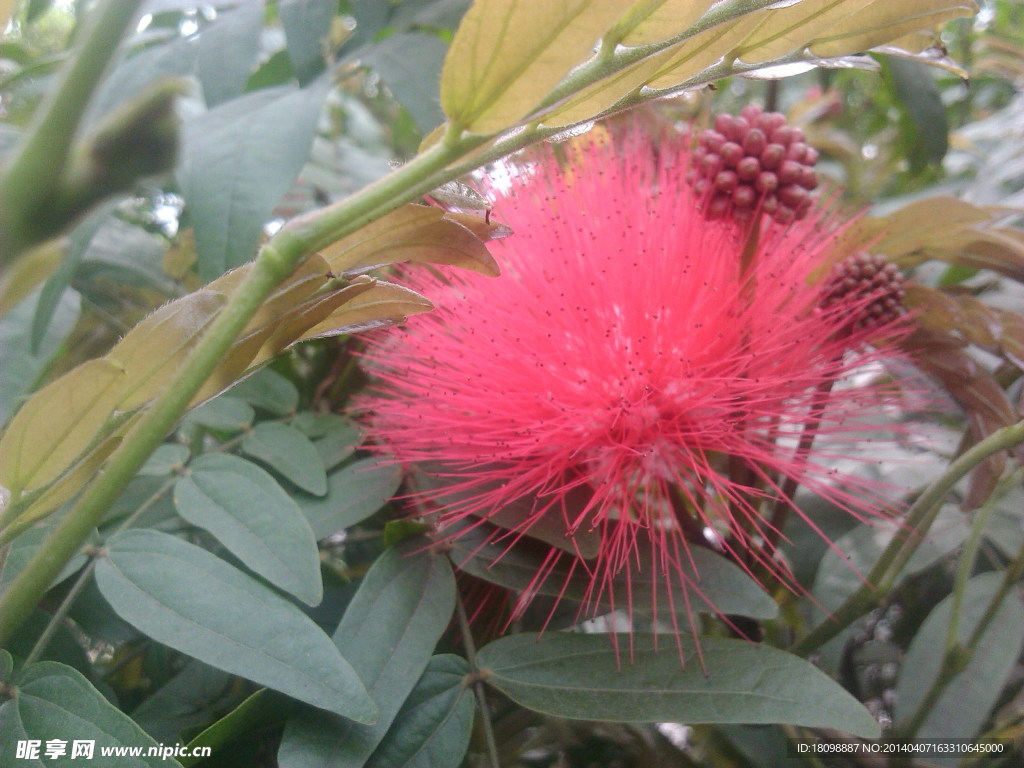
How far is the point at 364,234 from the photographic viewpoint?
1.53ft

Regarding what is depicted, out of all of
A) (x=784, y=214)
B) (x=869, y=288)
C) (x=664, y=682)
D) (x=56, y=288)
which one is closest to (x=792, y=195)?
(x=784, y=214)

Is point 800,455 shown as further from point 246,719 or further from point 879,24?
point 246,719

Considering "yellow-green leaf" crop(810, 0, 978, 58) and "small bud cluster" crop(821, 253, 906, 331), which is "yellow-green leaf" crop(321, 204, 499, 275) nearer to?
"yellow-green leaf" crop(810, 0, 978, 58)

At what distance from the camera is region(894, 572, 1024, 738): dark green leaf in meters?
0.77

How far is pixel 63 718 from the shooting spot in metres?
Result: 0.48

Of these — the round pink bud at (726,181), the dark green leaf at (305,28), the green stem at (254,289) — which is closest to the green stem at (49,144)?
the green stem at (254,289)

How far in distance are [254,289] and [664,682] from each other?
0.44m

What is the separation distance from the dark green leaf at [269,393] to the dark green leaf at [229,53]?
1.05 feet

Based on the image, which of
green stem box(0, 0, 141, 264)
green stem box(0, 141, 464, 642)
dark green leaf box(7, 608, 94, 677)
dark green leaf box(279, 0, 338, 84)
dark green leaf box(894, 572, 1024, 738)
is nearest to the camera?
green stem box(0, 0, 141, 264)

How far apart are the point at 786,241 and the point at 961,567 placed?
1.28 feet

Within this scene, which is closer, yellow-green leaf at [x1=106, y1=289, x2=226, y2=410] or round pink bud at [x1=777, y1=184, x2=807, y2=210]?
yellow-green leaf at [x1=106, y1=289, x2=226, y2=410]

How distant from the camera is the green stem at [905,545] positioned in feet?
1.99

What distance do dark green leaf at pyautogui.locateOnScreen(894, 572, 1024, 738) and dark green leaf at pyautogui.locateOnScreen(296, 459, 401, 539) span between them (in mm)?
611

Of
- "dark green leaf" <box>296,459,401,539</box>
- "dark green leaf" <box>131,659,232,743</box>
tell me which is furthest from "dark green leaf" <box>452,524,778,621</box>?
"dark green leaf" <box>131,659,232,743</box>
